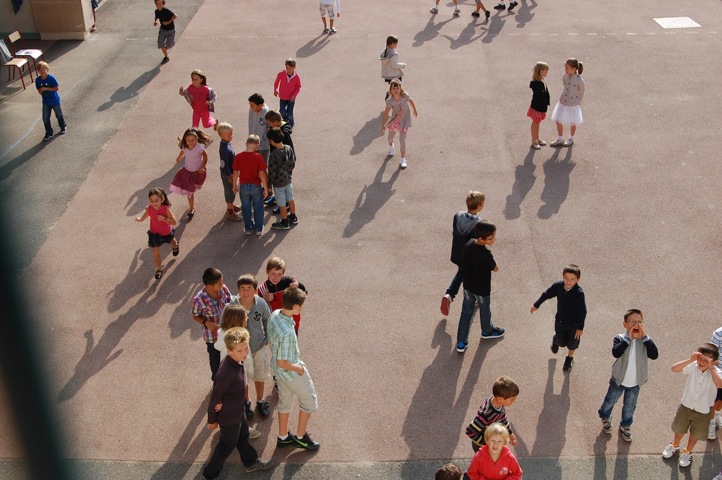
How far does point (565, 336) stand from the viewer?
8406mm

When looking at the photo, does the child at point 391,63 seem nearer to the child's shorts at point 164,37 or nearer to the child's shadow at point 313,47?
the child's shadow at point 313,47

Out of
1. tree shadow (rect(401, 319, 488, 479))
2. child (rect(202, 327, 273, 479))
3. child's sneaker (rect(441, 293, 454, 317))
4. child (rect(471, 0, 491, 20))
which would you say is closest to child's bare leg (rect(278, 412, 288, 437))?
child (rect(202, 327, 273, 479))

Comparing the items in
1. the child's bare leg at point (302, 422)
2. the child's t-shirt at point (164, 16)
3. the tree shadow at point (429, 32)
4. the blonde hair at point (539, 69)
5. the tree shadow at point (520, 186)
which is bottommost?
the tree shadow at point (520, 186)

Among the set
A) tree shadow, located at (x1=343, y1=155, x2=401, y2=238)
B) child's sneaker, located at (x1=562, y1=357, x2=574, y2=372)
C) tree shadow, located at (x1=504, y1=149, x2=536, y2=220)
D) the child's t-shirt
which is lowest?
tree shadow, located at (x1=343, y1=155, x2=401, y2=238)

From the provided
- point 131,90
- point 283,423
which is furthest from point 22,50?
point 283,423

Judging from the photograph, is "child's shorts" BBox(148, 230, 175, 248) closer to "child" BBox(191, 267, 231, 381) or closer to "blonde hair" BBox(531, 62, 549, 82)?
"child" BBox(191, 267, 231, 381)

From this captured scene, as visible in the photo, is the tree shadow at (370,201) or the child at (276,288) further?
the tree shadow at (370,201)

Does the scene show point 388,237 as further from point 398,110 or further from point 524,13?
point 524,13

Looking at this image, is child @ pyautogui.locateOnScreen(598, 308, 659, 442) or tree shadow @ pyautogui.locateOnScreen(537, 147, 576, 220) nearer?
child @ pyautogui.locateOnScreen(598, 308, 659, 442)

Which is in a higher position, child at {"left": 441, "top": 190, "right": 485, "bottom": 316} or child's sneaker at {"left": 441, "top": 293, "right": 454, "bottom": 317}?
child at {"left": 441, "top": 190, "right": 485, "bottom": 316}

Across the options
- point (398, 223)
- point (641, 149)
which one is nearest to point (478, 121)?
point (641, 149)

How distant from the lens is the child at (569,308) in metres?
8.02

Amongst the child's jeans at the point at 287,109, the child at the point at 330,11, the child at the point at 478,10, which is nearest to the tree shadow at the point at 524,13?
the child at the point at 478,10

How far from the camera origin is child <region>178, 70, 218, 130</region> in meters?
13.3
